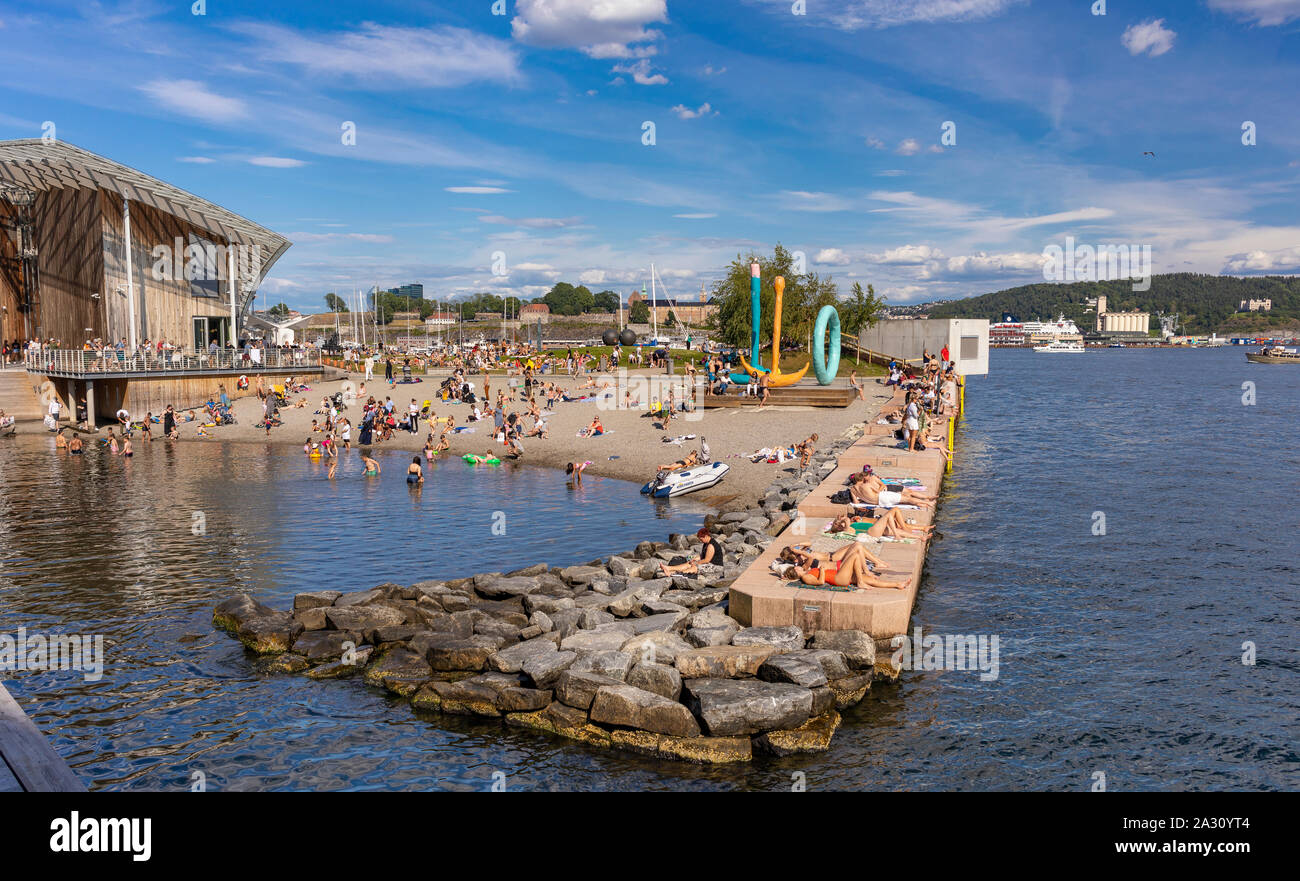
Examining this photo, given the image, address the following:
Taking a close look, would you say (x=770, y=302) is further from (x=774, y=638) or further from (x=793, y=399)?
(x=774, y=638)

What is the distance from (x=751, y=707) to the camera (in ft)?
36.8

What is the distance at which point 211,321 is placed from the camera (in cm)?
5225

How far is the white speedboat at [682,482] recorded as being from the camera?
2736 centimetres

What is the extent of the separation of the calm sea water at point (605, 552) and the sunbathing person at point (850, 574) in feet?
5.20

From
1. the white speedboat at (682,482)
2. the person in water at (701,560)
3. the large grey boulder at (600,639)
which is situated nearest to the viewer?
the large grey boulder at (600,639)

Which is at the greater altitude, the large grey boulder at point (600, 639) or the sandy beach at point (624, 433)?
the sandy beach at point (624, 433)

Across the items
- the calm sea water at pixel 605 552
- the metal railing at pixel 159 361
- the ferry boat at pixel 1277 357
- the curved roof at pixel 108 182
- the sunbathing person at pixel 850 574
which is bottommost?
the calm sea water at pixel 605 552

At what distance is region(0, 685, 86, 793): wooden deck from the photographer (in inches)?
261

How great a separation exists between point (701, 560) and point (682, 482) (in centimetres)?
952

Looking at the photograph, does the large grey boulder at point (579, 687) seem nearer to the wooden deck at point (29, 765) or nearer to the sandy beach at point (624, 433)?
the wooden deck at point (29, 765)

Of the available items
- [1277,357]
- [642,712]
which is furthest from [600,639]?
[1277,357]

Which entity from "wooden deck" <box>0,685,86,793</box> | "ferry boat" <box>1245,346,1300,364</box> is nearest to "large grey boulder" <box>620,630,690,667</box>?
"wooden deck" <box>0,685,86,793</box>

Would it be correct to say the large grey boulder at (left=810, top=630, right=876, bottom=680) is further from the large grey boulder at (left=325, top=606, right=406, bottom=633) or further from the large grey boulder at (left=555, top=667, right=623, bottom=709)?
the large grey boulder at (left=325, top=606, right=406, bottom=633)

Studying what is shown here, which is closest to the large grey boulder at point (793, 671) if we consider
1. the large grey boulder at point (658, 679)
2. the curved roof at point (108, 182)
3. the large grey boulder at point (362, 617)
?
the large grey boulder at point (658, 679)
